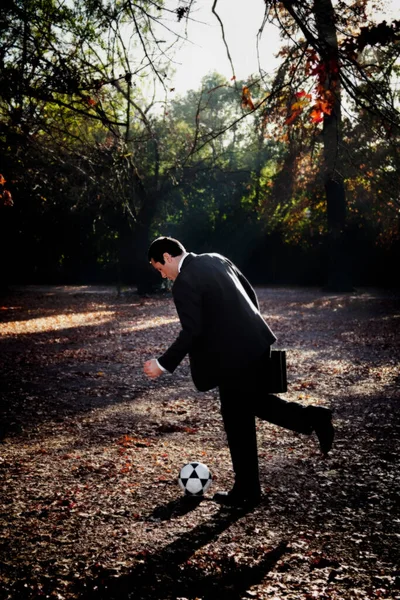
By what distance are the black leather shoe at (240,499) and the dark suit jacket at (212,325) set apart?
862mm

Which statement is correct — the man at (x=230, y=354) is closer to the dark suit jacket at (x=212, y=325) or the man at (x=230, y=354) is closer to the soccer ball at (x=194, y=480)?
the dark suit jacket at (x=212, y=325)

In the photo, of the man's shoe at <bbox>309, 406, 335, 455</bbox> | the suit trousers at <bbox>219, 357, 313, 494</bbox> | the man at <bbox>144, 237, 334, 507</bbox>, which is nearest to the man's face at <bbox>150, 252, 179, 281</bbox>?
the man at <bbox>144, 237, 334, 507</bbox>

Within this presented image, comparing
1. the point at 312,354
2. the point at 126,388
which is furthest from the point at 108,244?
the point at 126,388

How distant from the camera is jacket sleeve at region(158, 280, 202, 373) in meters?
4.12

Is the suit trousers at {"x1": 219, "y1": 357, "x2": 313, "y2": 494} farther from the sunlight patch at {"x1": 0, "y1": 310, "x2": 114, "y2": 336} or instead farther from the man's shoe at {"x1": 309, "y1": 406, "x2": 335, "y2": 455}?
the sunlight patch at {"x1": 0, "y1": 310, "x2": 114, "y2": 336}

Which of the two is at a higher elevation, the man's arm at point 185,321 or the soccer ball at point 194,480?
the man's arm at point 185,321

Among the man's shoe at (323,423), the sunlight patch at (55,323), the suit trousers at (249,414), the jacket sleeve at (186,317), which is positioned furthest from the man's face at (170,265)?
the sunlight patch at (55,323)

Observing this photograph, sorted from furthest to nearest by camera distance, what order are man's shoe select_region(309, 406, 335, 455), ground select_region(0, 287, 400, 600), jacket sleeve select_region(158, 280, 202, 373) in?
man's shoe select_region(309, 406, 335, 455) < jacket sleeve select_region(158, 280, 202, 373) < ground select_region(0, 287, 400, 600)

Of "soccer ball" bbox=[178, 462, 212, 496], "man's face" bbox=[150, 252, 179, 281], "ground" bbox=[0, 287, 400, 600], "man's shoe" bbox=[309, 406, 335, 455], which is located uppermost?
"man's face" bbox=[150, 252, 179, 281]

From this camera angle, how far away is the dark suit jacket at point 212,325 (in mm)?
4148

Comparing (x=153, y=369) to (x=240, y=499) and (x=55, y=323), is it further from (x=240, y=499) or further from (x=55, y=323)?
(x=55, y=323)

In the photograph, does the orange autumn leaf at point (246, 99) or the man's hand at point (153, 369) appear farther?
the orange autumn leaf at point (246, 99)

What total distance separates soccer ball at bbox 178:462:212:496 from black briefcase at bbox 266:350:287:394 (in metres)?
0.90

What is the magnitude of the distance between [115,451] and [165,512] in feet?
5.32
